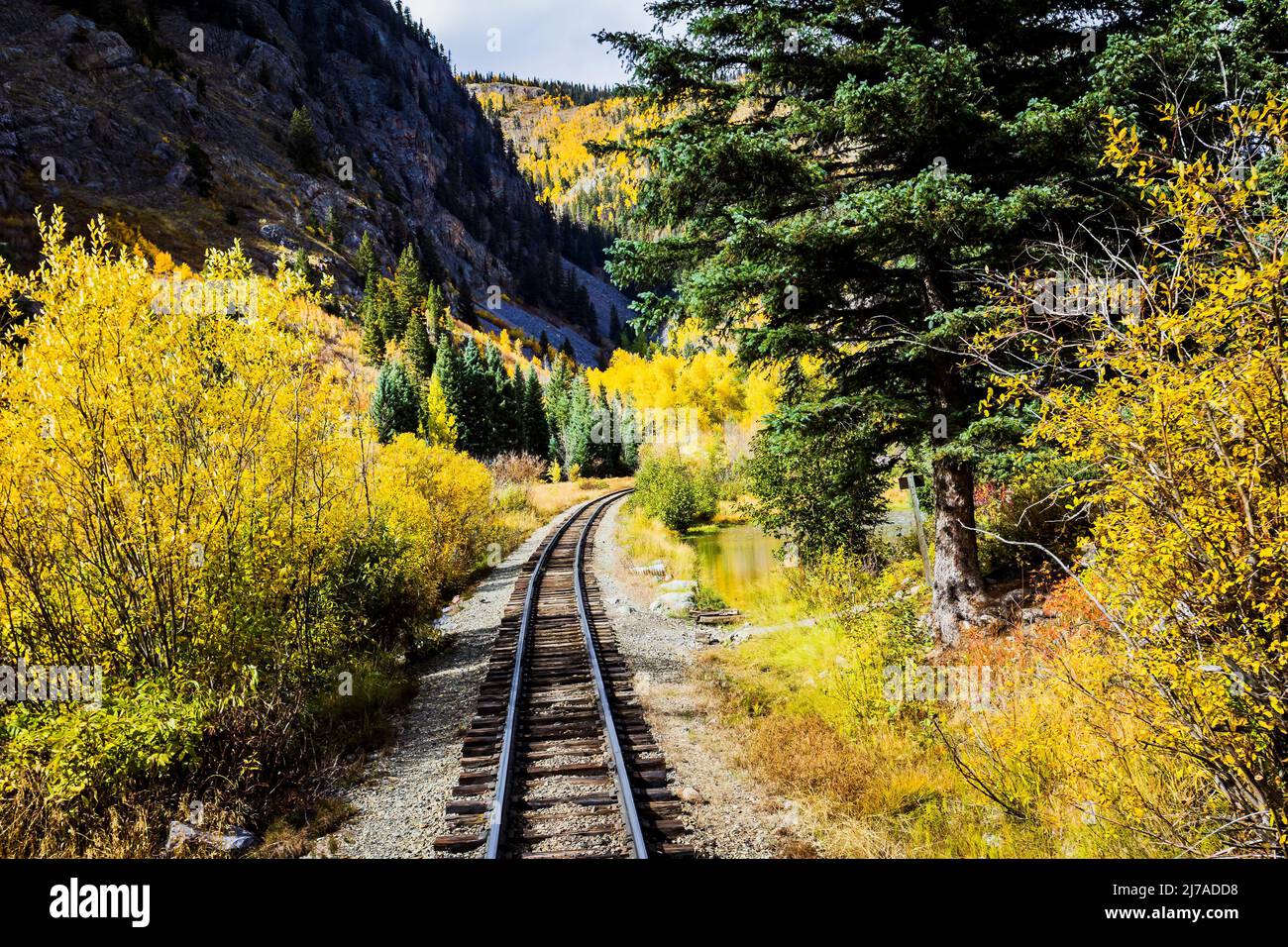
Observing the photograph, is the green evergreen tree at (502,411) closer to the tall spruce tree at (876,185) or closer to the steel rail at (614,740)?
the steel rail at (614,740)

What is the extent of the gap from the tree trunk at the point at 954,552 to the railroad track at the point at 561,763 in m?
4.44

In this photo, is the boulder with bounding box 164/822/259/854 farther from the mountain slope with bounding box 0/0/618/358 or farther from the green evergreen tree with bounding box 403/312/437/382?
the green evergreen tree with bounding box 403/312/437/382

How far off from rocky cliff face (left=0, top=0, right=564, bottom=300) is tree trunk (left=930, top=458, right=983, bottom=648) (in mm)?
50565

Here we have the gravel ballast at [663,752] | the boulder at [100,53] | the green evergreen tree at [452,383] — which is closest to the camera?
the gravel ballast at [663,752]

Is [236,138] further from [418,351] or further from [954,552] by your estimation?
[954,552]

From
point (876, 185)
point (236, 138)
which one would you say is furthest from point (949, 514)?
point (236, 138)

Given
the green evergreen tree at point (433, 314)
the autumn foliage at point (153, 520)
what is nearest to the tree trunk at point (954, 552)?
the autumn foliage at point (153, 520)

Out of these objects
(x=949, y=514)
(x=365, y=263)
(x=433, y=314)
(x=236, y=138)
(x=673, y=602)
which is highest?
(x=236, y=138)

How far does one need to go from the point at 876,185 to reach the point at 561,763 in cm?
755

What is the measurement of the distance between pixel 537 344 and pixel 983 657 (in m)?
111

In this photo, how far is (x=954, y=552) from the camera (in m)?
7.97

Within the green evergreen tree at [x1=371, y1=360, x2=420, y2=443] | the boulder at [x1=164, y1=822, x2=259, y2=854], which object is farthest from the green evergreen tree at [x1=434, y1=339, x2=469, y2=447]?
the boulder at [x1=164, y1=822, x2=259, y2=854]

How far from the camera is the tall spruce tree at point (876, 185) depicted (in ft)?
20.7

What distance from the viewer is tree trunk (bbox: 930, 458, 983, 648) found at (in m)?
7.84
